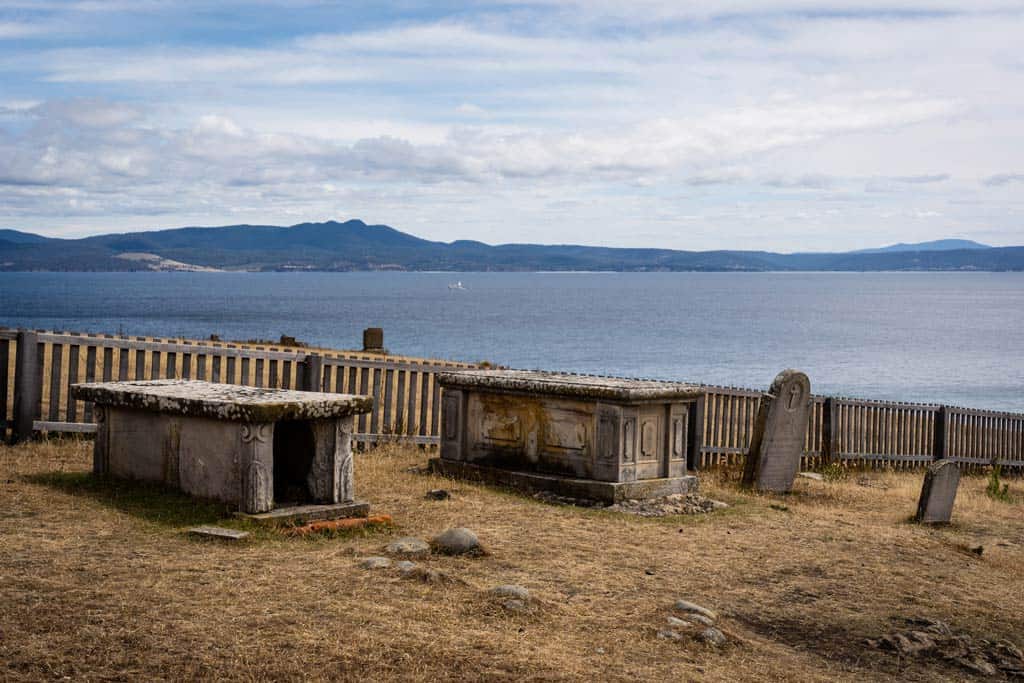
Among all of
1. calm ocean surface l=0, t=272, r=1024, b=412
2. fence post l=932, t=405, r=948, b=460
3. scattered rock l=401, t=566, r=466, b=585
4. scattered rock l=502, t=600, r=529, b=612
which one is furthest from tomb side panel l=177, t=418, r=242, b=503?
calm ocean surface l=0, t=272, r=1024, b=412

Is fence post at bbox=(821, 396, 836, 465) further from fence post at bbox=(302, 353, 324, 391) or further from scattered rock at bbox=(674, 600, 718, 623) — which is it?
scattered rock at bbox=(674, 600, 718, 623)

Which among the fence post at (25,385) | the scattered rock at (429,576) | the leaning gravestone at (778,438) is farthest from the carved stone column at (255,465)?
the leaning gravestone at (778,438)

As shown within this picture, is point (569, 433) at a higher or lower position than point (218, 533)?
higher

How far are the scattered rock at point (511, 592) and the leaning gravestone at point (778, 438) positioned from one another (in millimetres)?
7519

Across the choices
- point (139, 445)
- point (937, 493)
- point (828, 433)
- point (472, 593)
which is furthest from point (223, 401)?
point (828, 433)

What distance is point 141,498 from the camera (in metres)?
9.57

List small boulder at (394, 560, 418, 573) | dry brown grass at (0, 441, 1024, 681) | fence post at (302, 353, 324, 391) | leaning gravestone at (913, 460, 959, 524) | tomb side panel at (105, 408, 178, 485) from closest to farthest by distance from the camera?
dry brown grass at (0, 441, 1024, 681) < small boulder at (394, 560, 418, 573) < tomb side panel at (105, 408, 178, 485) < leaning gravestone at (913, 460, 959, 524) < fence post at (302, 353, 324, 391)

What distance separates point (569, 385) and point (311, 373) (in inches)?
165

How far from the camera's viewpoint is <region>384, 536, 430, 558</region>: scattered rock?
817cm

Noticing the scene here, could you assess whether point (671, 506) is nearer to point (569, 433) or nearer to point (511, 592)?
point (569, 433)

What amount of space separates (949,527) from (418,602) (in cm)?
827

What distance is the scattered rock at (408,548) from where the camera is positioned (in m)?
8.17

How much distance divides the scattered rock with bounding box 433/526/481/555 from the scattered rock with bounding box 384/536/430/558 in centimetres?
14

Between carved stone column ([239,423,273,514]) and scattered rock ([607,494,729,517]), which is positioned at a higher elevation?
carved stone column ([239,423,273,514])
